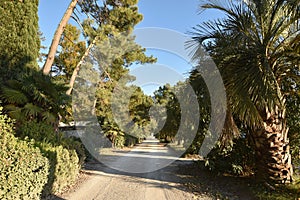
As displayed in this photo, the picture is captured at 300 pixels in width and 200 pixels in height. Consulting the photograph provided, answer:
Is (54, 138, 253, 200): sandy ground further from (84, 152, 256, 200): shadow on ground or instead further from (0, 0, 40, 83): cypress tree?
(0, 0, 40, 83): cypress tree

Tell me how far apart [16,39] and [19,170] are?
559 cm

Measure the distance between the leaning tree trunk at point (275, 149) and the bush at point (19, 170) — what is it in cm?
476

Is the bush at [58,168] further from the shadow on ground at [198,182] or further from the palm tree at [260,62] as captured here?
the palm tree at [260,62]

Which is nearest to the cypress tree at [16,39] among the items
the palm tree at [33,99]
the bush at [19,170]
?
the palm tree at [33,99]

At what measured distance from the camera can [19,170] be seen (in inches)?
128

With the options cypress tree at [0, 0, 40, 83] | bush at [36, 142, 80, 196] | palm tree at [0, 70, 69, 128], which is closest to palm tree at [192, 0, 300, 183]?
bush at [36, 142, 80, 196]

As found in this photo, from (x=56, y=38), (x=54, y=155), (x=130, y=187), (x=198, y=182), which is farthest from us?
(x=56, y=38)

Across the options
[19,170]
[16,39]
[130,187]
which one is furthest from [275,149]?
[16,39]

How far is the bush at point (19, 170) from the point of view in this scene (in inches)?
120

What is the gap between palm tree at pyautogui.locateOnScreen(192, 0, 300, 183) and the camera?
4.02m

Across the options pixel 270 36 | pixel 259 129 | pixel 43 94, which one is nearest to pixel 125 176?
pixel 43 94

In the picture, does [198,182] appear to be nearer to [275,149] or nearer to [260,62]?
[275,149]

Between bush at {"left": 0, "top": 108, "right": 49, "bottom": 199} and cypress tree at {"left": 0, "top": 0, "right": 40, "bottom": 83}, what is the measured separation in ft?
12.9

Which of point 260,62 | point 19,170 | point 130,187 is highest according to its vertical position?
point 260,62
